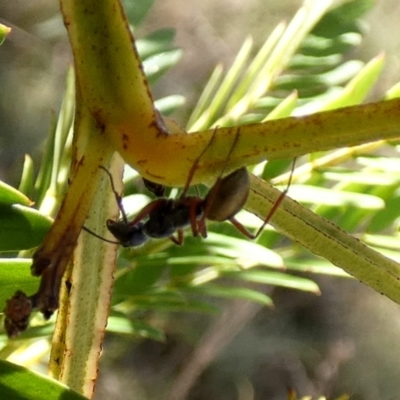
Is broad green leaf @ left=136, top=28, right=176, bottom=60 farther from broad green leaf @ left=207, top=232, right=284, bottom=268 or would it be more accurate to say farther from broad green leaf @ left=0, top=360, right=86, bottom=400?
broad green leaf @ left=0, top=360, right=86, bottom=400

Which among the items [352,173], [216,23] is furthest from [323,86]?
[216,23]

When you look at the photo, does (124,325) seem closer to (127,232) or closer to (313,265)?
(313,265)

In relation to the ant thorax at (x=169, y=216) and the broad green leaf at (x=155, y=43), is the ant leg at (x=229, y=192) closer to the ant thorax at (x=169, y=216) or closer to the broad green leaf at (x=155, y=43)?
the ant thorax at (x=169, y=216)

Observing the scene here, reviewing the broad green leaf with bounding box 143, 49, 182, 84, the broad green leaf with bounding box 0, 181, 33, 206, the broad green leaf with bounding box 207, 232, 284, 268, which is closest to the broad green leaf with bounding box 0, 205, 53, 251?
the broad green leaf with bounding box 0, 181, 33, 206

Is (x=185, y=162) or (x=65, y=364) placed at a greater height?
(x=185, y=162)

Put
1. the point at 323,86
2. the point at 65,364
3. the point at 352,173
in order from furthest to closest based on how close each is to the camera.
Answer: the point at 323,86, the point at 352,173, the point at 65,364

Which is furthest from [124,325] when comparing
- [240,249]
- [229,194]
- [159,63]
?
[229,194]

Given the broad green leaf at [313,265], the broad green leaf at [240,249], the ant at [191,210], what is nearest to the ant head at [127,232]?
the ant at [191,210]

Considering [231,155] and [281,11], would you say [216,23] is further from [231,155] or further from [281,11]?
[231,155]
